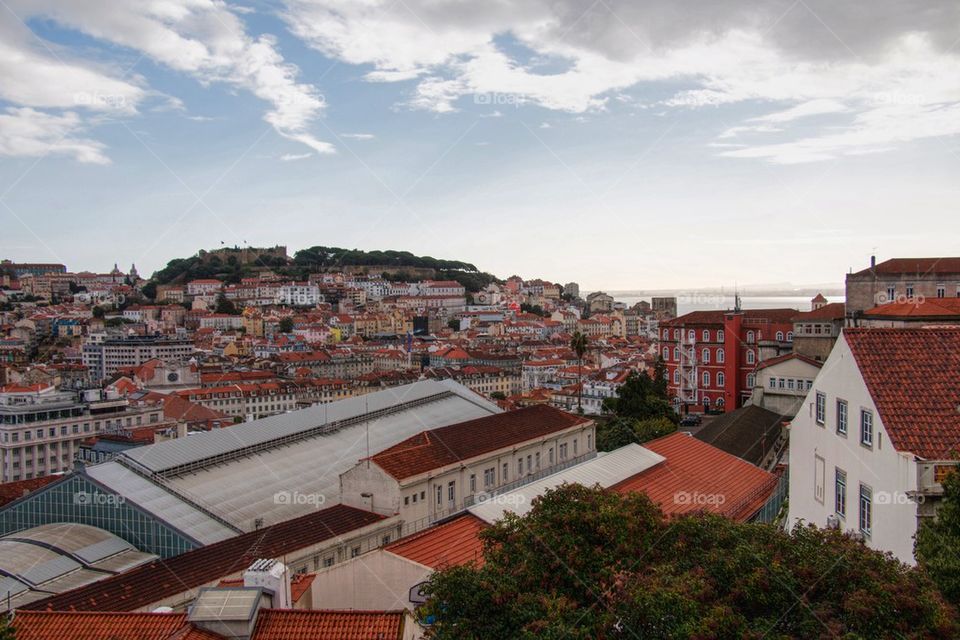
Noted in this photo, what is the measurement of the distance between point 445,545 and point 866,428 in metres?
8.46

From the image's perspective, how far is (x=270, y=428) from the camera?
2702 centimetres

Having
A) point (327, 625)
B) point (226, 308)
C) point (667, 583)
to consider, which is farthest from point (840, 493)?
point (226, 308)

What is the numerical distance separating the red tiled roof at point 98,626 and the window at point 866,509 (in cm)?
852

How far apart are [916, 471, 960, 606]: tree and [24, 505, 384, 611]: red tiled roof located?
1325 centimetres

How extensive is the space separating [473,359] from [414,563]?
6932 centimetres

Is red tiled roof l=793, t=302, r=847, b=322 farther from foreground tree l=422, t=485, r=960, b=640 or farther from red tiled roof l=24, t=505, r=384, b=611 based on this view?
foreground tree l=422, t=485, r=960, b=640

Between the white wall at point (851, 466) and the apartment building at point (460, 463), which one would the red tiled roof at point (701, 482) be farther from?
the white wall at point (851, 466)

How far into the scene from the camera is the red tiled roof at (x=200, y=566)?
14555mm

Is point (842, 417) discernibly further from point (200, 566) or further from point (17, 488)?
point (17, 488)

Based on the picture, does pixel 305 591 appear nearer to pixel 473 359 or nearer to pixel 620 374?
pixel 620 374

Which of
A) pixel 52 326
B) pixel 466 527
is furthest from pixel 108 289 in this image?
pixel 466 527

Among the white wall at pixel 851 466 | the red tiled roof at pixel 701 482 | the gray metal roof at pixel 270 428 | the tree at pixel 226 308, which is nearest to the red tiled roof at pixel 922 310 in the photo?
the red tiled roof at pixel 701 482

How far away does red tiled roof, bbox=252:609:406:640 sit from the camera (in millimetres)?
7973

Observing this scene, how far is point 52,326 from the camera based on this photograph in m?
115
